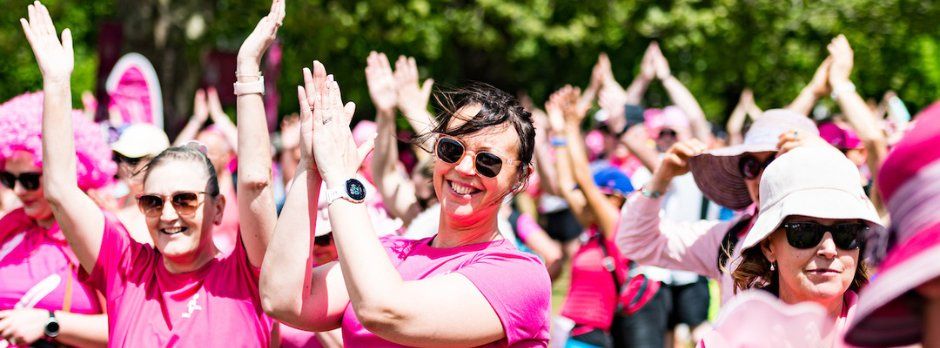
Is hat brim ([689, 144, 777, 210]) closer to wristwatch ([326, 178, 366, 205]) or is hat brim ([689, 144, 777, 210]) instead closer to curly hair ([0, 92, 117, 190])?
wristwatch ([326, 178, 366, 205])

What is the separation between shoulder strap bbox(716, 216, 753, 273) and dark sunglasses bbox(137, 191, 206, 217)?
1790 millimetres

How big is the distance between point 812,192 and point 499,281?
883mm

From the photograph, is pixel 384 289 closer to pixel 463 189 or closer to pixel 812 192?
pixel 463 189

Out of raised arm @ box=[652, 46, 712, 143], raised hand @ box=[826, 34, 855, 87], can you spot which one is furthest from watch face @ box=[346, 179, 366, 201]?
raised arm @ box=[652, 46, 712, 143]

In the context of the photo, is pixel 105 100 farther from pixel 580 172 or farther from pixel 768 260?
pixel 768 260

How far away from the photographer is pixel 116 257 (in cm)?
382

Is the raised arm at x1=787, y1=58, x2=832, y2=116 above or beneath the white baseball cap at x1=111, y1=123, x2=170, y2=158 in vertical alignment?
above

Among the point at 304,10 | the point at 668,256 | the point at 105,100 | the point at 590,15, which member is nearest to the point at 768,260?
the point at 668,256

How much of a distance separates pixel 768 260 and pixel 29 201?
111 inches

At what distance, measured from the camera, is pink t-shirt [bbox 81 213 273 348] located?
3.65m

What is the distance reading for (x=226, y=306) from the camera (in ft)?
12.0

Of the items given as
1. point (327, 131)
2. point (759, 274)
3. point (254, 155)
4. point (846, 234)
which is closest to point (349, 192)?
point (327, 131)

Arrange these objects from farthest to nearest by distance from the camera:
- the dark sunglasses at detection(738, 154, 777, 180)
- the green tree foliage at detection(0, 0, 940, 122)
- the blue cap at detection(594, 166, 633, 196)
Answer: the green tree foliage at detection(0, 0, 940, 122), the blue cap at detection(594, 166, 633, 196), the dark sunglasses at detection(738, 154, 777, 180)

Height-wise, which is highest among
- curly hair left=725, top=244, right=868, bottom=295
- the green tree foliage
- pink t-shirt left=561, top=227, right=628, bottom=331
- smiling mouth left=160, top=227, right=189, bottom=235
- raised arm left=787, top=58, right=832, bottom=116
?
A: curly hair left=725, top=244, right=868, bottom=295
